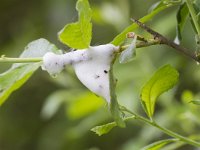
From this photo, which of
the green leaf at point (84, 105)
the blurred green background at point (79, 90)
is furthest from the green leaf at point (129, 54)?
the green leaf at point (84, 105)

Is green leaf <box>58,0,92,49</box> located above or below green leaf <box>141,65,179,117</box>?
above

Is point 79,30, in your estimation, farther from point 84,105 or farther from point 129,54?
point 84,105

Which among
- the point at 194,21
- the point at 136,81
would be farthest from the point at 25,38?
the point at 194,21

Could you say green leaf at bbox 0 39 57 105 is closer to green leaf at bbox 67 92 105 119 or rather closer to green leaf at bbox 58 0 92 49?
green leaf at bbox 58 0 92 49

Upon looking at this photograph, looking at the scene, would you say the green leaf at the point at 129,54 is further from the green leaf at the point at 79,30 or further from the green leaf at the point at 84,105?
the green leaf at the point at 84,105

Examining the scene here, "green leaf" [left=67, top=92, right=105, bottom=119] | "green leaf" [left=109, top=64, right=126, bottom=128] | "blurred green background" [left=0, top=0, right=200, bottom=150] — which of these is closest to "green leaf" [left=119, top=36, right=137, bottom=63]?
"green leaf" [left=109, top=64, right=126, bottom=128]

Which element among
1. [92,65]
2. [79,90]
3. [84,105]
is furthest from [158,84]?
[79,90]
